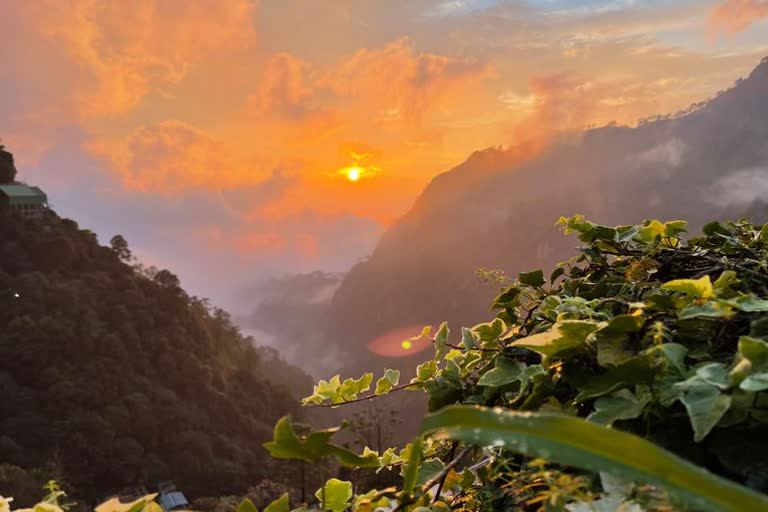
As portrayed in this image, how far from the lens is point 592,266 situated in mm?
1154

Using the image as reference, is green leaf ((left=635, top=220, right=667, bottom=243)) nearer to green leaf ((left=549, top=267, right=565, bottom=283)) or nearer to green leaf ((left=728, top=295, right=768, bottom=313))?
green leaf ((left=549, top=267, right=565, bottom=283))

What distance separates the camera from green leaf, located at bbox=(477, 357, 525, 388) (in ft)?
2.31

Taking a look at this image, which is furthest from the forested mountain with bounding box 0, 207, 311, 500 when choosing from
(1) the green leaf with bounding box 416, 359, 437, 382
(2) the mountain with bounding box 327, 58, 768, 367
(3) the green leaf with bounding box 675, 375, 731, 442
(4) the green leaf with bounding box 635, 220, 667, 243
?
(2) the mountain with bounding box 327, 58, 768, 367

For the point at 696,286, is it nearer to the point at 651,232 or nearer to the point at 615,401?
the point at 615,401

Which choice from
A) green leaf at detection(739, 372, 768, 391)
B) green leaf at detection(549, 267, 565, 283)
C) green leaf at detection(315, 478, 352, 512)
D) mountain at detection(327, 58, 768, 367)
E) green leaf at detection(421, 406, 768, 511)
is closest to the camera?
green leaf at detection(421, 406, 768, 511)

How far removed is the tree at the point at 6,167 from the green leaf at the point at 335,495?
49791 mm

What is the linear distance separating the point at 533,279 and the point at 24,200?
49.0 meters

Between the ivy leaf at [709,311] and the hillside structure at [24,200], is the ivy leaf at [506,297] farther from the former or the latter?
the hillside structure at [24,200]

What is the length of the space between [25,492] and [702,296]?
29010 millimetres

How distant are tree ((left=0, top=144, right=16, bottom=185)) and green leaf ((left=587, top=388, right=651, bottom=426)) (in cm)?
5008

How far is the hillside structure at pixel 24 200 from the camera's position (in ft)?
132

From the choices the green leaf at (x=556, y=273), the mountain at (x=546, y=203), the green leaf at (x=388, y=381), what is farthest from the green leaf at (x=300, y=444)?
the mountain at (x=546, y=203)

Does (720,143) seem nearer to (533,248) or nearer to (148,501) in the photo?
(533,248)

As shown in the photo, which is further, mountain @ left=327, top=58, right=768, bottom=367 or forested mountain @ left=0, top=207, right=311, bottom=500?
mountain @ left=327, top=58, right=768, bottom=367
